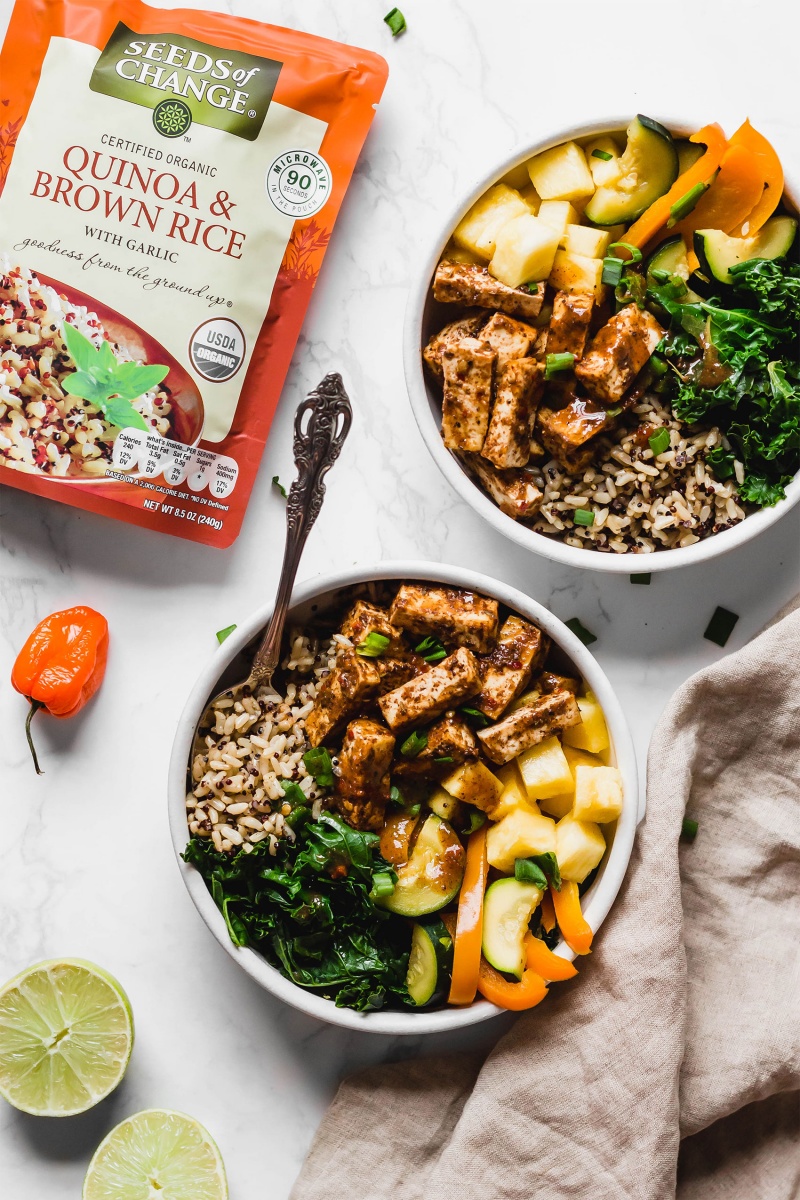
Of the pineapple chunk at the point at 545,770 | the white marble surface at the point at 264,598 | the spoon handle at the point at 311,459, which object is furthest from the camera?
the white marble surface at the point at 264,598

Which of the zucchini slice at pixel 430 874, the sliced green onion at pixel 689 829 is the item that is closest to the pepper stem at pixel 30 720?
the zucchini slice at pixel 430 874

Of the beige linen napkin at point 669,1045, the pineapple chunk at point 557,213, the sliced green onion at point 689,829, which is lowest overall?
the beige linen napkin at point 669,1045

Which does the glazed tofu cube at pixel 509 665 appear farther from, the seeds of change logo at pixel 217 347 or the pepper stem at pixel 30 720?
the pepper stem at pixel 30 720

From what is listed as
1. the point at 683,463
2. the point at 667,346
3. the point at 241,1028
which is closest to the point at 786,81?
the point at 667,346

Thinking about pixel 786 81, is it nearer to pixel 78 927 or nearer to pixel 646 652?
pixel 646 652

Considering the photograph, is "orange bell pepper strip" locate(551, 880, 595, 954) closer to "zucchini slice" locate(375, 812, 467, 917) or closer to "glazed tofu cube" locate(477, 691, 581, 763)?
"zucchini slice" locate(375, 812, 467, 917)

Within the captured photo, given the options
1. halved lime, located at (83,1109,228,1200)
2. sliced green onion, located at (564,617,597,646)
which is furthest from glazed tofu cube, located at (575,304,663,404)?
halved lime, located at (83,1109,228,1200)

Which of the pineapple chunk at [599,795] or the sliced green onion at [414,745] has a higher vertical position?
the pineapple chunk at [599,795]

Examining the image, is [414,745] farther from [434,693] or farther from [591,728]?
[591,728]
